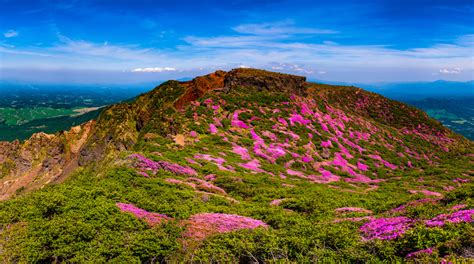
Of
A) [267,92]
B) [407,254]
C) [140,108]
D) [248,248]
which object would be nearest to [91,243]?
[248,248]

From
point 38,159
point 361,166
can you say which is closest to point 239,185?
point 361,166

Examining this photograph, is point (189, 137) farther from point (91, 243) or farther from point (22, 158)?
point (22, 158)

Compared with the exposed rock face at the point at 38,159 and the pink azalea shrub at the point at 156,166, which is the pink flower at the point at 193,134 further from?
the exposed rock face at the point at 38,159

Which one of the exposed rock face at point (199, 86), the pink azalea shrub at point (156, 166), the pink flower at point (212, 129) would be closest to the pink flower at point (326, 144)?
the pink flower at point (212, 129)

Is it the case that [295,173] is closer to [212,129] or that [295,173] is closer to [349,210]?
[212,129]

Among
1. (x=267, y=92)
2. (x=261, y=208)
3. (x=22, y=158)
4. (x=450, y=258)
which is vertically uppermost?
(x=267, y=92)
